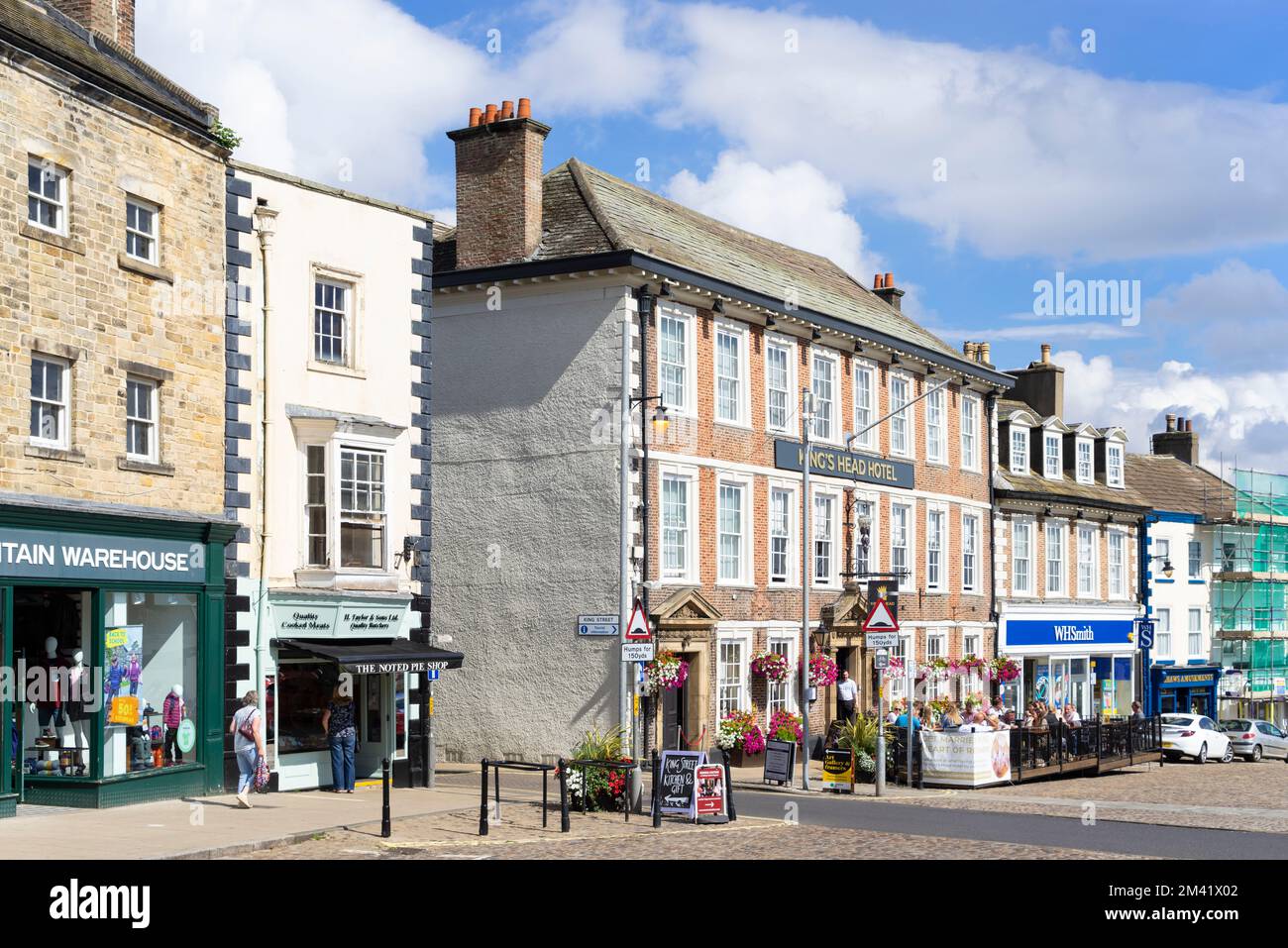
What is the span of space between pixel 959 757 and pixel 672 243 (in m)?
12.3

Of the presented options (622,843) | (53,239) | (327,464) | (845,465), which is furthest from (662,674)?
(53,239)

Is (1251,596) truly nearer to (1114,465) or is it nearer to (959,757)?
(1114,465)

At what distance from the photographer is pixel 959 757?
28875 mm

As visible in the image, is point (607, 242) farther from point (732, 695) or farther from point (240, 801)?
point (240, 801)

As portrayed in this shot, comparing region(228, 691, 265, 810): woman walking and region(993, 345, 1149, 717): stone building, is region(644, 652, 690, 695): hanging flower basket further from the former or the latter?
region(993, 345, 1149, 717): stone building

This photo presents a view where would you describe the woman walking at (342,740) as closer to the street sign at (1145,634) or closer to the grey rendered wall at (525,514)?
the grey rendered wall at (525,514)

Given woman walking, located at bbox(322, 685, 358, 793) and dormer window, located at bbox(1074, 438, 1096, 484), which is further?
dormer window, located at bbox(1074, 438, 1096, 484)

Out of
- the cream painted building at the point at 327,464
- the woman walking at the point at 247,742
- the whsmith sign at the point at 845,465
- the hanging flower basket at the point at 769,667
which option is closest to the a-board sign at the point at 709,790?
the woman walking at the point at 247,742

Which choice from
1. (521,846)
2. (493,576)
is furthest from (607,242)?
(521,846)

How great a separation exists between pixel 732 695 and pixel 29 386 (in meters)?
17.3

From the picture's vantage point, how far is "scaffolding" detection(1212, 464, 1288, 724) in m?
58.1

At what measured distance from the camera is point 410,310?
26.4 m

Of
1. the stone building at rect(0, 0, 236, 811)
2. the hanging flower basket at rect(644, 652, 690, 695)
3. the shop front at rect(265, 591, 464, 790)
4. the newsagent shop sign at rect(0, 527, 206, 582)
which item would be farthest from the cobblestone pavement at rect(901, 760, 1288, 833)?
the newsagent shop sign at rect(0, 527, 206, 582)

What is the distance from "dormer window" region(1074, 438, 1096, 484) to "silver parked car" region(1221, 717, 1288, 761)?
28.6ft
